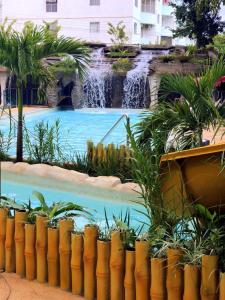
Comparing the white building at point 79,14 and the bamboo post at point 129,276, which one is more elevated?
the white building at point 79,14

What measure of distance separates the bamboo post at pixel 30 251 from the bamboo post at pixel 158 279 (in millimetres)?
764

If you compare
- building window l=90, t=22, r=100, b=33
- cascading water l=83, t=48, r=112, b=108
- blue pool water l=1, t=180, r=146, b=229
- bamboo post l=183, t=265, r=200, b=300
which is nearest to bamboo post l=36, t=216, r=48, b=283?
bamboo post l=183, t=265, r=200, b=300

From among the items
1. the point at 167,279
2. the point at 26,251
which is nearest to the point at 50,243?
the point at 26,251

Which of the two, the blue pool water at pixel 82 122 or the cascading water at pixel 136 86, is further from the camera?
the cascading water at pixel 136 86

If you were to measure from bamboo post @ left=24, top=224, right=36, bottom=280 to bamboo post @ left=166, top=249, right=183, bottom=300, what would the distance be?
0.84 meters

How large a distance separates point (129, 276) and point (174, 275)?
25 cm

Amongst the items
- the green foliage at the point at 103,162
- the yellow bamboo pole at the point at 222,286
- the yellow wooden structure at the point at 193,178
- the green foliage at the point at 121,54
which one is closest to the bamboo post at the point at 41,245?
the yellow wooden structure at the point at 193,178

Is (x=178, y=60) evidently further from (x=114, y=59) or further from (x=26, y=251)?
(x=26, y=251)

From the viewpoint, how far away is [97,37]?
22.5m

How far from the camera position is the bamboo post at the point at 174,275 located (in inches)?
85.2

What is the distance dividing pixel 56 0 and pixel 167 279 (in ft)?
69.9

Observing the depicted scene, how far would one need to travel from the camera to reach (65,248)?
254cm

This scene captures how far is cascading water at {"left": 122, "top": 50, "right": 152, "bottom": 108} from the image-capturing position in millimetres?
16141

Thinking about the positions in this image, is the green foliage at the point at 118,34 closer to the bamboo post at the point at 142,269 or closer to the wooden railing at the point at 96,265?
the wooden railing at the point at 96,265
